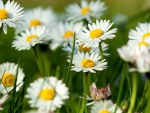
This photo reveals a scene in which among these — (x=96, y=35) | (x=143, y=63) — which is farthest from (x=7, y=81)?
(x=143, y=63)

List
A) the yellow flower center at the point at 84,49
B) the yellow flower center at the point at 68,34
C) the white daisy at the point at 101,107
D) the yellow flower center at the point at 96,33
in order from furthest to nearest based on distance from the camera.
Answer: the yellow flower center at the point at 68,34, the yellow flower center at the point at 84,49, the yellow flower center at the point at 96,33, the white daisy at the point at 101,107

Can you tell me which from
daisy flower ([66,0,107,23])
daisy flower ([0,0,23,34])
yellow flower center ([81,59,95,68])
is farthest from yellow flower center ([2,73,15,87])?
daisy flower ([66,0,107,23])


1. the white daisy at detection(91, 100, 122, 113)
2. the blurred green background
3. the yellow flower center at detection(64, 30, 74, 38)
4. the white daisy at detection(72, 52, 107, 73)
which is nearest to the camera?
the white daisy at detection(91, 100, 122, 113)

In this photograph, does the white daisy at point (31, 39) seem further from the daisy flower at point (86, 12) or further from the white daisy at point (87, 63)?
the daisy flower at point (86, 12)

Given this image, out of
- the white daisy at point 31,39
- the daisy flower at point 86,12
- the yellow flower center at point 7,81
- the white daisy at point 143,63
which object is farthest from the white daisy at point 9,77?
the daisy flower at point 86,12

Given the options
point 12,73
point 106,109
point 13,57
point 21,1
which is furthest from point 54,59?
point 21,1

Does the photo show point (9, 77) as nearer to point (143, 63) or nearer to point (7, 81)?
point (7, 81)

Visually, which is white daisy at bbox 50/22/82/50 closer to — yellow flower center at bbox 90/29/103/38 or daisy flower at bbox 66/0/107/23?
daisy flower at bbox 66/0/107/23
